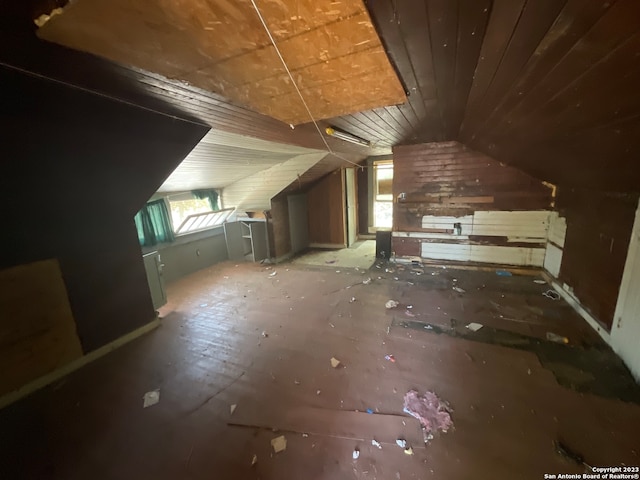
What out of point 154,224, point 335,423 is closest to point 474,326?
point 335,423

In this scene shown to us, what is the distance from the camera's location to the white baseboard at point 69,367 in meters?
2.14

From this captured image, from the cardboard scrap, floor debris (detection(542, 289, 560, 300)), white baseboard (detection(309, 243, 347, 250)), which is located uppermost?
white baseboard (detection(309, 243, 347, 250))

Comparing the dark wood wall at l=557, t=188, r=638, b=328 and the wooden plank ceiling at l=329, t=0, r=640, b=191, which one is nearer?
the wooden plank ceiling at l=329, t=0, r=640, b=191

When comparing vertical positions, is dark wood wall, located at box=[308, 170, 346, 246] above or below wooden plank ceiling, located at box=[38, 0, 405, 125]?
below

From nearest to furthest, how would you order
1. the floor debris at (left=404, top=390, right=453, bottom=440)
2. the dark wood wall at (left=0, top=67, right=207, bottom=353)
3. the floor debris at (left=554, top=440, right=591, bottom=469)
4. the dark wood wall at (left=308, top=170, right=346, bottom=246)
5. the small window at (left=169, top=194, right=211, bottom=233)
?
the floor debris at (left=554, top=440, right=591, bottom=469) → the dark wood wall at (left=0, top=67, right=207, bottom=353) → the floor debris at (left=404, top=390, right=453, bottom=440) → the small window at (left=169, top=194, right=211, bottom=233) → the dark wood wall at (left=308, top=170, right=346, bottom=246)

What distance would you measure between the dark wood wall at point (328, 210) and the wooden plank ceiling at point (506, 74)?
4.04 meters

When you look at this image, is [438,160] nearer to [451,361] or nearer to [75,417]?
[451,361]

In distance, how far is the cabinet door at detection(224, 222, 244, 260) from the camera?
18.8 ft

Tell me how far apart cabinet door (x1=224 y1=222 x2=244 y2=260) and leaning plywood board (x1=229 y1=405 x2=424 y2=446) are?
13.9 feet

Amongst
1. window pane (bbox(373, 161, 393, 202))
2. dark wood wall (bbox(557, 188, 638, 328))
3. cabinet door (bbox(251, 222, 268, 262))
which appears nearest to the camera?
dark wood wall (bbox(557, 188, 638, 328))

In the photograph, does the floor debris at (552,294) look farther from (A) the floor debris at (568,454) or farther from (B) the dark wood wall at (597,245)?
(A) the floor debris at (568,454)

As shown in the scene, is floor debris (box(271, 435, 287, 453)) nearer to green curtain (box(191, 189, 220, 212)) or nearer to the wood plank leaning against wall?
the wood plank leaning against wall

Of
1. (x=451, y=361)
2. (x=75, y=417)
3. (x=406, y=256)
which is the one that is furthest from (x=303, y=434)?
(x=406, y=256)

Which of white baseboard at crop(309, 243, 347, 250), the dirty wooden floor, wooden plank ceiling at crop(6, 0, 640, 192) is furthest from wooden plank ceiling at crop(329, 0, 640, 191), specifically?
white baseboard at crop(309, 243, 347, 250)
